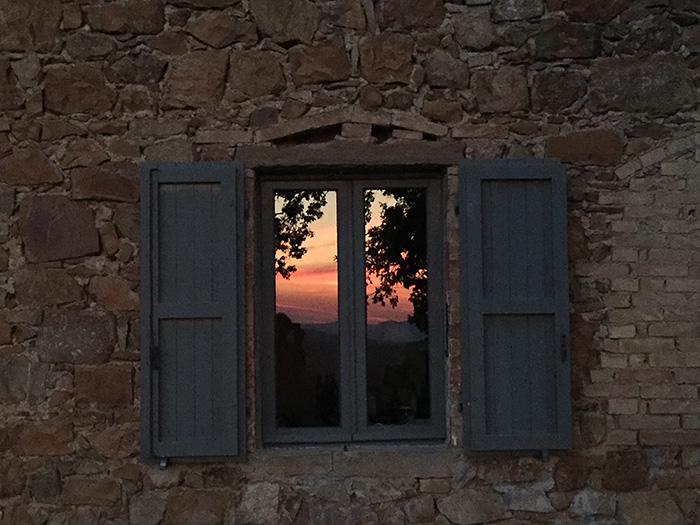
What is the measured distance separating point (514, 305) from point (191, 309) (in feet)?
4.98

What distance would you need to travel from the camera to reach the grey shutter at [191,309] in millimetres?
3365

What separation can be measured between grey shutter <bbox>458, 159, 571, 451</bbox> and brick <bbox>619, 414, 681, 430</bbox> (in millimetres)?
329

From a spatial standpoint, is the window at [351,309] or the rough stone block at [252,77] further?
the window at [351,309]

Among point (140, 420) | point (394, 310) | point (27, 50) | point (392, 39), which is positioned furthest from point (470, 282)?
point (27, 50)

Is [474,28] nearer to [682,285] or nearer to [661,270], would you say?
[661,270]

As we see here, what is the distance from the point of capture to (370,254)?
12.2 ft

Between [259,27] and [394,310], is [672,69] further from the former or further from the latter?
[259,27]

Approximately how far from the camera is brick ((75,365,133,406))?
11.3ft

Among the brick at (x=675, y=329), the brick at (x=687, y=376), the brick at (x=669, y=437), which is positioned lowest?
the brick at (x=669, y=437)

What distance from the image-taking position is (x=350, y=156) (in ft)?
11.5

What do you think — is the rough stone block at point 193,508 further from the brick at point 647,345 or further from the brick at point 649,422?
the brick at point 647,345

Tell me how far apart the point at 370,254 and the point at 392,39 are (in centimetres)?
107

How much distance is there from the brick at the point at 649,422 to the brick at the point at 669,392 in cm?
10

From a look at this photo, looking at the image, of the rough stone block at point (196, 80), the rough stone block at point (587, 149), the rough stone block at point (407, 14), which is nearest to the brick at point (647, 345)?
the rough stone block at point (587, 149)
